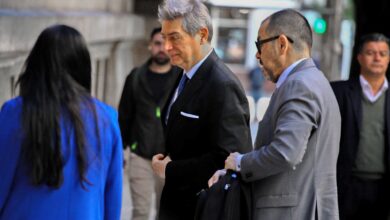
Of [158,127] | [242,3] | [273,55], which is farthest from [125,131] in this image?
[242,3]

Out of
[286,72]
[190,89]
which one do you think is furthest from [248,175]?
[190,89]

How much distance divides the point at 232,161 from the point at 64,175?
82 cm

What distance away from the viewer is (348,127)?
6.13 m

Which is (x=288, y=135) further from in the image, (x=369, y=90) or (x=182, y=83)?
(x=369, y=90)

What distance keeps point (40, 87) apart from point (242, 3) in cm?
1067

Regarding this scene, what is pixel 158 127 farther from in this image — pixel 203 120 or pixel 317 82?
pixel 317 82

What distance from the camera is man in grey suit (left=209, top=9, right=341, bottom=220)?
12.3 feet

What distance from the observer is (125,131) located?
308 inches

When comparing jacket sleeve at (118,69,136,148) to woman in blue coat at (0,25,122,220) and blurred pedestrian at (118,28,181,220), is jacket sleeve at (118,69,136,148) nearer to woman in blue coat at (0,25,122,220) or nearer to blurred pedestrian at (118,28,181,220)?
blurred pedestrian at (118,28,181,220)

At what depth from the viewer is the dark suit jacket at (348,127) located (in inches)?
238

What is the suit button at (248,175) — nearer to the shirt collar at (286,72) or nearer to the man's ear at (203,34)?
the shirt collar at (286,72)

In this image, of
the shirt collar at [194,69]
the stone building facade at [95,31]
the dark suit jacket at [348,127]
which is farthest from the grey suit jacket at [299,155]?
the dark suit jacket at [348,127]

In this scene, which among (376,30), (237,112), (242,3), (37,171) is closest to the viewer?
(37,171)

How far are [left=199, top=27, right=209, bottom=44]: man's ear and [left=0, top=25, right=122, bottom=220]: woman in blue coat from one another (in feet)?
3.36
